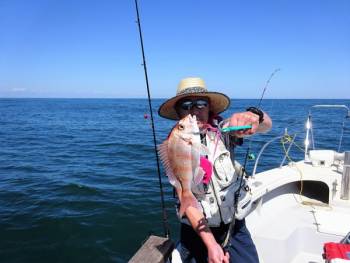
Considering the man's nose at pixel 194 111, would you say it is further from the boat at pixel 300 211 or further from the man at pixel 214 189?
the boat at pixel 300 211

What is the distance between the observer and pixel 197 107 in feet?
8.54

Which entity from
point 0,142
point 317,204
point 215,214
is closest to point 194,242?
point 215,214

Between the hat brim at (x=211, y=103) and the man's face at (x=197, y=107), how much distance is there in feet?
0.14

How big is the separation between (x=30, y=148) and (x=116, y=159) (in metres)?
5.95

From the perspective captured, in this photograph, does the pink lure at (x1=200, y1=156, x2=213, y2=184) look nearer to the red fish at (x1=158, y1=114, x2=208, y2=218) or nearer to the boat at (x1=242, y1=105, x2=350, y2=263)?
the red fish at (x1=158, y1=114, x2=208, y2=218)

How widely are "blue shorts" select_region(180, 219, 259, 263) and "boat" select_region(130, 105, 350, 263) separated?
29cm

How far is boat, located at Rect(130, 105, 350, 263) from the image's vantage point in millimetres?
4246

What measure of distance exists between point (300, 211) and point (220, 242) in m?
2.78

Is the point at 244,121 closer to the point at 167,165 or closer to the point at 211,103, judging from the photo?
the point at 211,103

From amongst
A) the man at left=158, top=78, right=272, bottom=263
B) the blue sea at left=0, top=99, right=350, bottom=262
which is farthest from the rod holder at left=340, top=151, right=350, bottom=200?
the man at left=158, top=78, right=272, bottom=263

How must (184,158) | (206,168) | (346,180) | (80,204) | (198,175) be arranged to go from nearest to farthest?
(184,158) < (198,175) < (206,168) < (346,180) < (80,204)

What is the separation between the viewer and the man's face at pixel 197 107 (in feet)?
8.53

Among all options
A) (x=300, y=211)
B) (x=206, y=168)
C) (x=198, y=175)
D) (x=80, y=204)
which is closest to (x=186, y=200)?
(x=198, y=175)

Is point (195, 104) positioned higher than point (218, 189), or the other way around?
point (195, 104)
